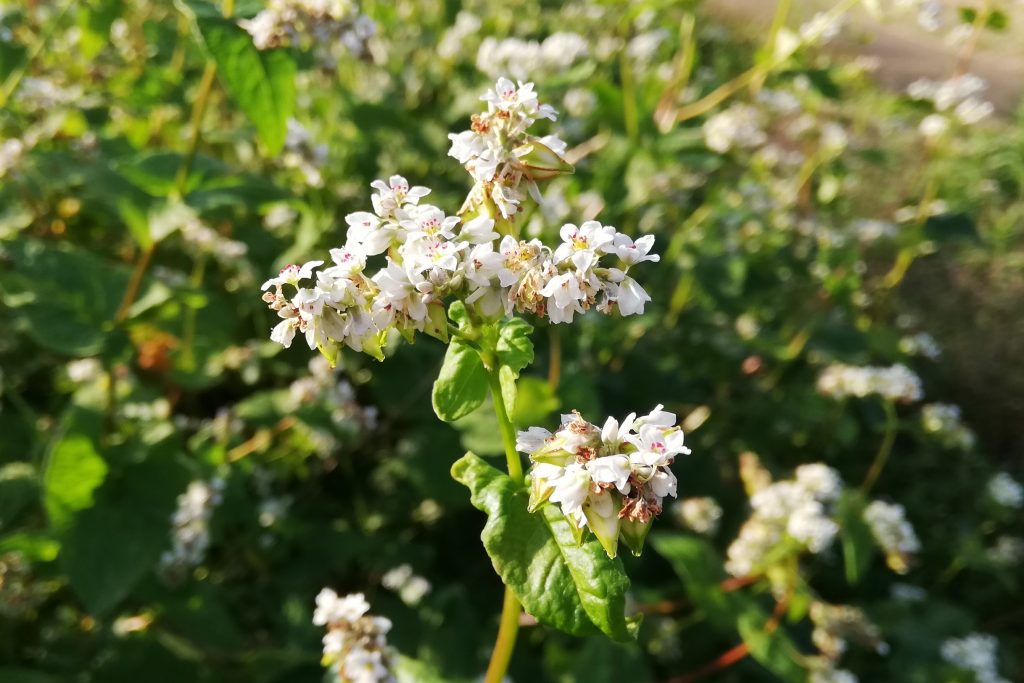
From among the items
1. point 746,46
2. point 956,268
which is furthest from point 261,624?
point 746,46

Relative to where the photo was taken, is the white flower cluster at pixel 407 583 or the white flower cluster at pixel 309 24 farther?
the white flower cluster at pixel 407 583

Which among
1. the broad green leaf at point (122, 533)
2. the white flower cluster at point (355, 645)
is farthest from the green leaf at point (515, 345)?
the broad green leaf at point (122, 533)

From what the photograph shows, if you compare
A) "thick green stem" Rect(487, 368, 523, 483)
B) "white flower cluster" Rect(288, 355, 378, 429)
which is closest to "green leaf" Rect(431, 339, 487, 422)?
"thick green stem" Rect(487, 368, 523, 483)

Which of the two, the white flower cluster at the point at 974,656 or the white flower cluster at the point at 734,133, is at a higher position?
the white flower cluster at the point at 734,133

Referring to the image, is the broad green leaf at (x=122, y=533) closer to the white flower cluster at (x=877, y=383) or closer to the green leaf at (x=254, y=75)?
the green leaf at (x=254, y=75)

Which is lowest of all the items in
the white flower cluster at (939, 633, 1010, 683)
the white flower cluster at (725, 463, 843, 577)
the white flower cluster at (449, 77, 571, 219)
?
the white flower cluster at (939, 633, 1010, 683)

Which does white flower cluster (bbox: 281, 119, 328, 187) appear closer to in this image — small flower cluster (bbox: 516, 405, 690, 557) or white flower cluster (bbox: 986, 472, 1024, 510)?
small flower cluster (bbox: 516, 405, 690, 557)

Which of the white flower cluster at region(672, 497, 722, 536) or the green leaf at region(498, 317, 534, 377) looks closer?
the green leaf at region(498, 317, 534, 377)

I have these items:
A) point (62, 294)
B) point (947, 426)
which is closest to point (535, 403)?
point (62, 294)
